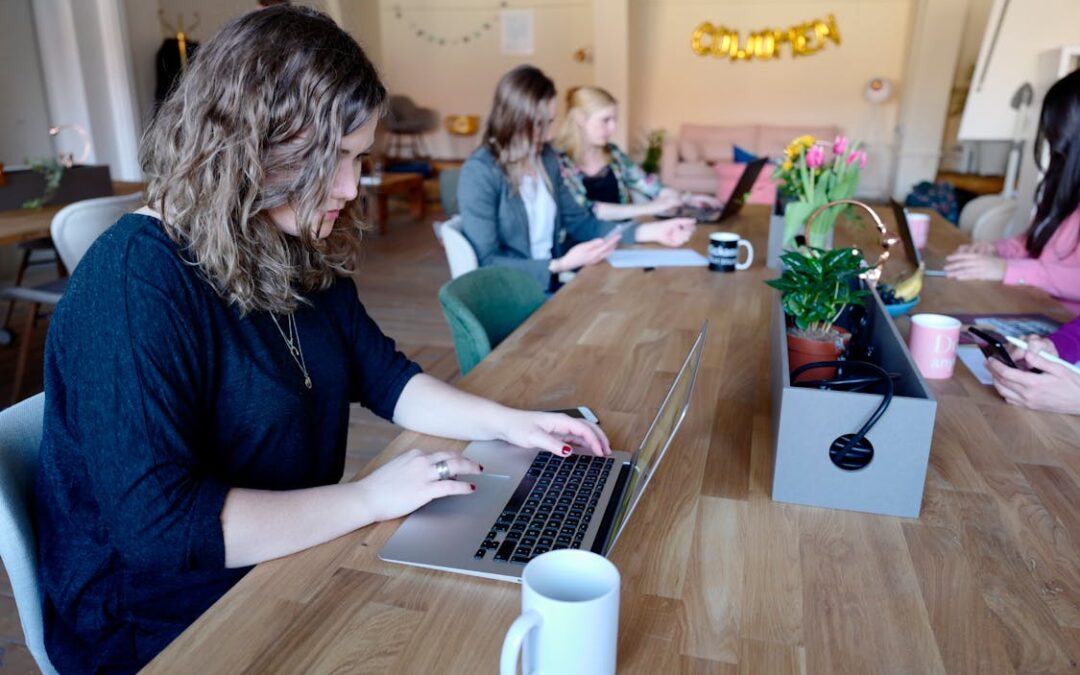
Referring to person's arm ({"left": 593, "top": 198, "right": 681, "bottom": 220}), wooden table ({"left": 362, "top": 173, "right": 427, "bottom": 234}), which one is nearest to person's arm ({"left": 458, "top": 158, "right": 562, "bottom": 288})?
person's arm ({"left": 593, "top": 198, "right": 681, "bottom": 220})

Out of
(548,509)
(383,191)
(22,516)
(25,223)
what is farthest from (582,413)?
(383,191)

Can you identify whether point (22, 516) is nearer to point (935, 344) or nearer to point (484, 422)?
point (484, 422)

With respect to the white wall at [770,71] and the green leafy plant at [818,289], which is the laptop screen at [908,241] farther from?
the white wall at [770,71]

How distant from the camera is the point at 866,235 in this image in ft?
9.20

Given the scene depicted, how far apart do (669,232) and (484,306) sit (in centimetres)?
102

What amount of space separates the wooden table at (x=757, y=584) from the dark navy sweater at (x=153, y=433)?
13cm

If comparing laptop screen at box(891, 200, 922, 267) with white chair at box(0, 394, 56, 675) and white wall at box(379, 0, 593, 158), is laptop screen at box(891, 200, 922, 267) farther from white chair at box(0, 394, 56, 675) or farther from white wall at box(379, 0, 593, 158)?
white wall at box(379, 0, 593, 158)

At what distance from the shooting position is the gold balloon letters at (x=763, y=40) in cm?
794

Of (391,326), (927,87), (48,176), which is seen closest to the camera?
(48,176)

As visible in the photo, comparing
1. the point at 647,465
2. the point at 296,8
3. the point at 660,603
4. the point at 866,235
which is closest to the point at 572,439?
the point at 647,465

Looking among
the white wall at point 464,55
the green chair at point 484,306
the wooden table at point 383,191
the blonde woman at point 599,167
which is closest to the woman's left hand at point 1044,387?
the green chair at point 484,306

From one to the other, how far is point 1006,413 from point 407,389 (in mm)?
968

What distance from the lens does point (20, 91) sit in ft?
17.2

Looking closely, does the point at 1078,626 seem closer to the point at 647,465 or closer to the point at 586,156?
the point at 647,465
